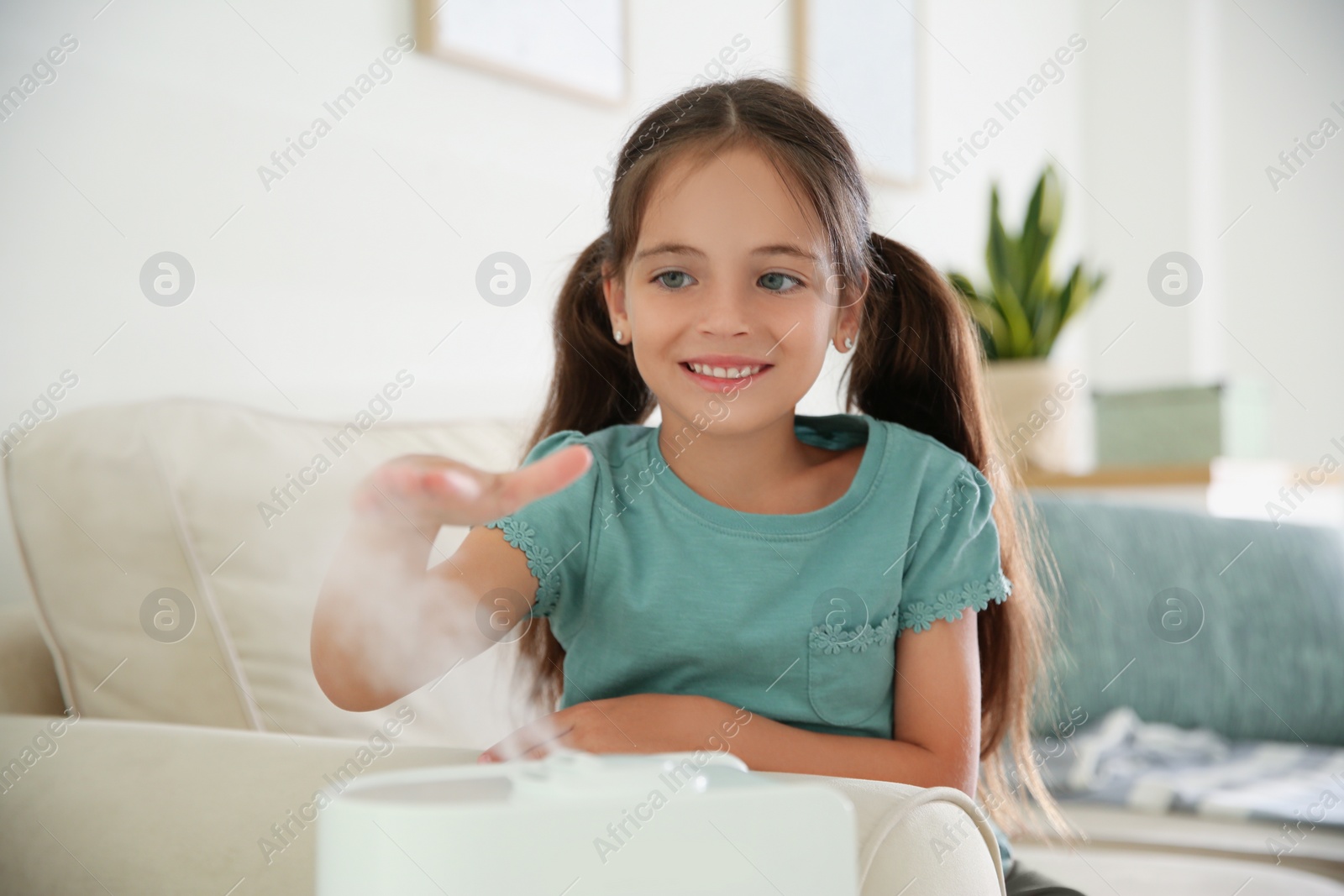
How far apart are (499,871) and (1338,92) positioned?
3.65 meters

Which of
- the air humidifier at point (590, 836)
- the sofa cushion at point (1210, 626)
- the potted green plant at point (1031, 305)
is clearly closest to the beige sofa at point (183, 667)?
the air humidifier at point (590, 836)

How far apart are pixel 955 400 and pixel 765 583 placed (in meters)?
0.27

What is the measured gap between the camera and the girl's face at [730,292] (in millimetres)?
845

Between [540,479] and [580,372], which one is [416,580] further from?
[580,372]

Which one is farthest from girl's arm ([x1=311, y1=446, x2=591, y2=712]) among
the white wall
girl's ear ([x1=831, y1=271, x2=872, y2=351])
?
the white wall

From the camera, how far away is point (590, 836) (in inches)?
16.2

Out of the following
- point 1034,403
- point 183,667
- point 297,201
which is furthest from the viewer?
point 1034,403

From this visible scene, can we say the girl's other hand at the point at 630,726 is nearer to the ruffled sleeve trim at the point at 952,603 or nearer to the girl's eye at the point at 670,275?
the ruffled sleeve trim at the point at 952,603

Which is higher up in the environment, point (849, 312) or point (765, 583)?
point (849, 312)

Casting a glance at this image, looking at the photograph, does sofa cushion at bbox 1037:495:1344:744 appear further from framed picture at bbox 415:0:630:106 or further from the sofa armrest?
the sofa armrest

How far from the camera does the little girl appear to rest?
825 millimetres

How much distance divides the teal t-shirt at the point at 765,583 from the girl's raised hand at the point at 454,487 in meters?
0.30

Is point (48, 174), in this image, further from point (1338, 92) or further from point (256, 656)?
point (1338, 92)

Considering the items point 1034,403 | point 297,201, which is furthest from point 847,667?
point 1034,403
